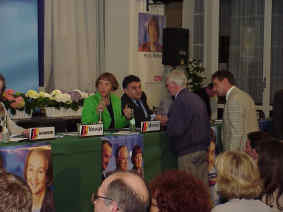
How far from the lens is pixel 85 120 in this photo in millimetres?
4707

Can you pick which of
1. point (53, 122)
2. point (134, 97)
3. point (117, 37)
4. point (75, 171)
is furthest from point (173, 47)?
point (75, 171)

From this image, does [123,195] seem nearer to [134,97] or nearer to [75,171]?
[75,171]

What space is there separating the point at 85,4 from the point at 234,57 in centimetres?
275

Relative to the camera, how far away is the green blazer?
15.5 feet

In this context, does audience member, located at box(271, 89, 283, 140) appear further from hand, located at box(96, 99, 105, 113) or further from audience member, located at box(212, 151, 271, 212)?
audience member, located at box(212, 151, 271, 212)

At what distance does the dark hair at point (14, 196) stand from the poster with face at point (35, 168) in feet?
6.69

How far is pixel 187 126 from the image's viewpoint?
14.9 feet

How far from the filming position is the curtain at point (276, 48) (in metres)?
8.63

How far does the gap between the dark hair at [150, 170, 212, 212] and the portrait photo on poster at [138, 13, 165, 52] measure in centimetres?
576

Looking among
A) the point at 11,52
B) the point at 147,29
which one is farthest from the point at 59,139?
the point at 147,29

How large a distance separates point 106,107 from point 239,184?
239 centimetres

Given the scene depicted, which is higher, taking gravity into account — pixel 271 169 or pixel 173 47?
pixel 173 47

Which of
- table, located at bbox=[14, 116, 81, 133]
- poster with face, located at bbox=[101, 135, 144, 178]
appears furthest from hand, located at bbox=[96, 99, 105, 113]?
table, located at bbox=[14, 116, 81, 133]

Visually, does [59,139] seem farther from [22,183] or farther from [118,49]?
[118,49]
